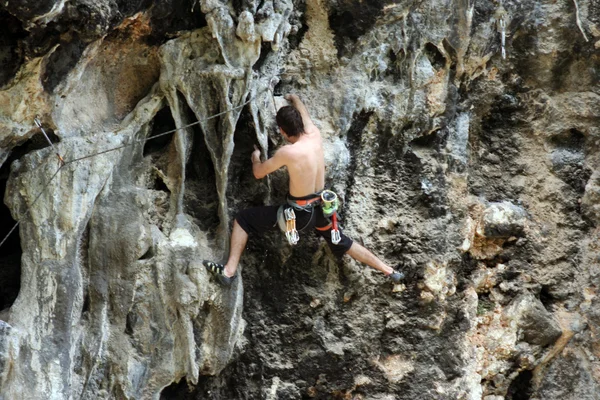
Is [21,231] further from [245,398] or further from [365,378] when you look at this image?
[365,378]

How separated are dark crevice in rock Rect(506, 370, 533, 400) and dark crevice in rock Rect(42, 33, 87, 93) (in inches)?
136

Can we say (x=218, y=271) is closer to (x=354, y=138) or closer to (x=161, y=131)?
(x=161, y=131)

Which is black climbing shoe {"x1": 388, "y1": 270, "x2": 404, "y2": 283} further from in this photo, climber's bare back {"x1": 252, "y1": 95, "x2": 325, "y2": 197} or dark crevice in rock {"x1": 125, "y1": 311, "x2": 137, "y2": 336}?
dark crevice in rock {"x1": 125, "y1": 311, "x2": 137, "y2": 336}

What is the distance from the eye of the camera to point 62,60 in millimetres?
4289

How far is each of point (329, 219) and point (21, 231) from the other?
5.50 ft

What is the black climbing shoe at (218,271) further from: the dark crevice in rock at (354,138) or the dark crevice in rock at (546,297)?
the dark crevice in rock at (546,297)

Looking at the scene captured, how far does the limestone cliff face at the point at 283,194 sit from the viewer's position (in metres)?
4.52

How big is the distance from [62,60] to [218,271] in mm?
1423

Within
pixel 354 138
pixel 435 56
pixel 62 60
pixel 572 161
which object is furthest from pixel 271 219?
pixel 572 161

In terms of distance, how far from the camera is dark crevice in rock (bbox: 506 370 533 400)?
5684 mm

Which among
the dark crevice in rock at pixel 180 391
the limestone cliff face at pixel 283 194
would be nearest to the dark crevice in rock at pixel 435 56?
the limestone cliff face at pixel 283 194

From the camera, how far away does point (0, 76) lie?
4.11 m

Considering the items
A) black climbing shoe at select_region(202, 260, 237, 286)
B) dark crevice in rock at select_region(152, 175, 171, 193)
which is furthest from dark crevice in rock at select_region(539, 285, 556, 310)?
dark crevice in rock at select_region(152, 175, 171, 193)

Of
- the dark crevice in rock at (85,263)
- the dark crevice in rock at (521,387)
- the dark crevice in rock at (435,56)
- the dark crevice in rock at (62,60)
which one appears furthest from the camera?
the dark crevice in rock at (521,387)
